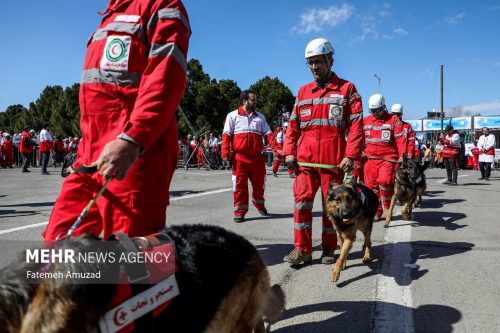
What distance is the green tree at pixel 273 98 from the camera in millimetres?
44750

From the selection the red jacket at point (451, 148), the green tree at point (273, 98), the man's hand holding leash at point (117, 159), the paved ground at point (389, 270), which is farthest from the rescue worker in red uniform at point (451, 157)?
the green tree at point (273, 98)

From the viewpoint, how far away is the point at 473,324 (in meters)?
2.90

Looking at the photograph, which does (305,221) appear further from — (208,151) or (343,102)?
(208,151)

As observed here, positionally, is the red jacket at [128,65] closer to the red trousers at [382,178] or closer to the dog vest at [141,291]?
the dog vest at [141,291]

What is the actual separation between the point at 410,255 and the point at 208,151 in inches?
741

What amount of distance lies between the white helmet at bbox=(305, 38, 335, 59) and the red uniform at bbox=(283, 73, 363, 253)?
36 cm

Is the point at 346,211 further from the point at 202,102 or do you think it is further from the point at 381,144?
the point at 202,102

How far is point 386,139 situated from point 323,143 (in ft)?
13.5

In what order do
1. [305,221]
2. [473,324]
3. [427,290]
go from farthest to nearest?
[305,221] < [427,290] < [473,324]

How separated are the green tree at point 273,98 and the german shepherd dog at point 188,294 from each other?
42528 millimetres

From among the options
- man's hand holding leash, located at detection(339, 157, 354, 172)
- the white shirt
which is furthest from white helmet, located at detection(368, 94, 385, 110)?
the white shirt

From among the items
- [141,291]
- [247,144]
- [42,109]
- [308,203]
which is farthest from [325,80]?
[42,109]

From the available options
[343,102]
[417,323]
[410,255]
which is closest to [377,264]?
[410,255]

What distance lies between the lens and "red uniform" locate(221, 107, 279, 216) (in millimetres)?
7277
